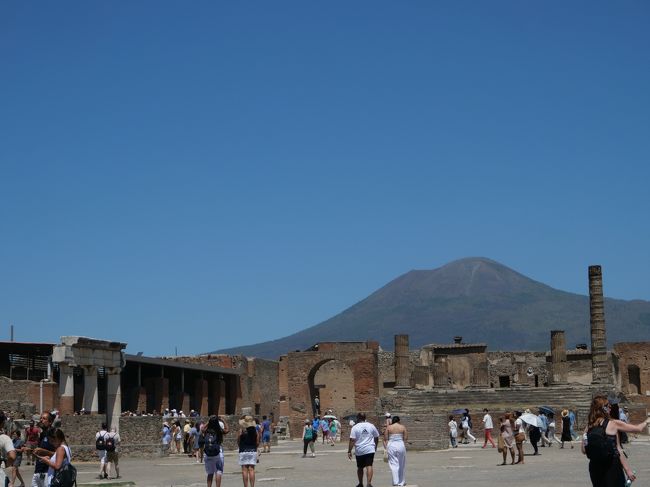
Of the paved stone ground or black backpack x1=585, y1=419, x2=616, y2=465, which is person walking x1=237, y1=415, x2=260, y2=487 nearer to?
the paved stone ground

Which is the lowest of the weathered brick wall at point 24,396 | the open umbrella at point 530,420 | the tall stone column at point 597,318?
the open umbrella at point 530,420

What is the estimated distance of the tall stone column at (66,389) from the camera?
3416 cm

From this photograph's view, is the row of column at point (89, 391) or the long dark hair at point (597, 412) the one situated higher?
the row of column at point (89, 391)

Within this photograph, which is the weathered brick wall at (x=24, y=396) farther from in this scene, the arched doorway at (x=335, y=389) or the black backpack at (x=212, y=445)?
the arched doorway at (x=335, y=389)

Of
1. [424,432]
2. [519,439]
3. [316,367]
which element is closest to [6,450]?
[519,439]

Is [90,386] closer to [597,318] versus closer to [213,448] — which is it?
[213,448]

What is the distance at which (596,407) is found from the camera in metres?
11.2

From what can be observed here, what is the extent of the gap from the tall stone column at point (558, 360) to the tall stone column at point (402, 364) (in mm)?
7602

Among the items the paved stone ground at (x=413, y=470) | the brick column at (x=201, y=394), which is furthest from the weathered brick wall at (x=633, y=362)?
the paved stone ground at (x=413, y=470)

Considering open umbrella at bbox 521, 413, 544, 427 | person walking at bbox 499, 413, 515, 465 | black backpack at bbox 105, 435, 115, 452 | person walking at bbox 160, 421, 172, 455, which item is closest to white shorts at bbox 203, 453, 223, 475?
black backpack at bbox 105, 435, 115, 452

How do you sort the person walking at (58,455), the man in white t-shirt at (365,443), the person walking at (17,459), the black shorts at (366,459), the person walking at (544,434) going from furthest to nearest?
the person walking at (544,434), the person walking at (17,459), the black shorts at (366,459), the man in white t-shirt at (365,443), the person walking at (58,455)

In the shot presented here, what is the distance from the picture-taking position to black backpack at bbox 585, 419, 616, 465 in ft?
36.0

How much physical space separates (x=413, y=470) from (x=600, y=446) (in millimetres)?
12434

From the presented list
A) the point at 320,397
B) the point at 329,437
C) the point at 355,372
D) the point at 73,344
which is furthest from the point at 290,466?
the point at 320,397
